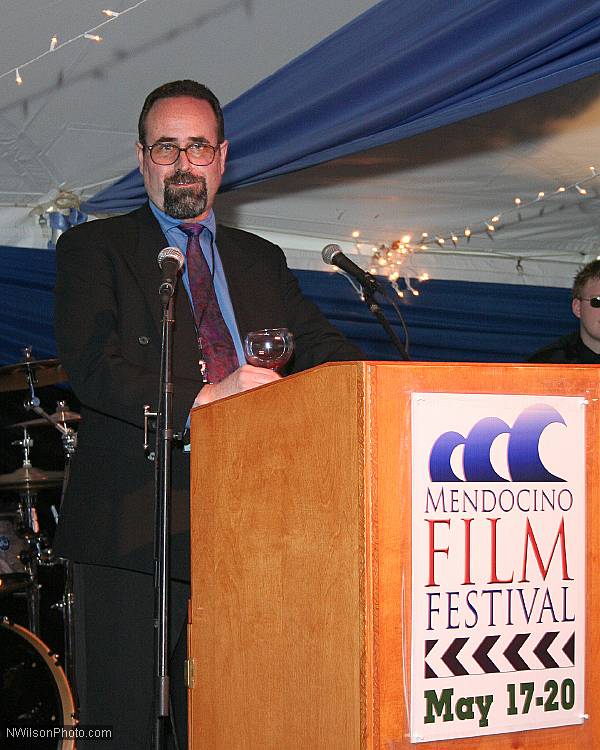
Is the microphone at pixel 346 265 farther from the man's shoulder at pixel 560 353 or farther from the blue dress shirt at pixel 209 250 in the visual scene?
the man's shoulder at pixel 560 353

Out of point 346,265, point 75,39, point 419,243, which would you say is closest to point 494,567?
point 346,265

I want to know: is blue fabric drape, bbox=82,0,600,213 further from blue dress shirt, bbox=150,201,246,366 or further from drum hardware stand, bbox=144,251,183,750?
drum hardware stand, bbox=144,251,183,750

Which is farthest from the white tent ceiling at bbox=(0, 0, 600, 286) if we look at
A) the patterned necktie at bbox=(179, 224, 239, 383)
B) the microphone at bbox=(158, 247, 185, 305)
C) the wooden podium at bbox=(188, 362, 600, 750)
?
the wooden podium at bbox=(188, 362, 600, 750)

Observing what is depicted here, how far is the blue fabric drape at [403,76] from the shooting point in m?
2.35

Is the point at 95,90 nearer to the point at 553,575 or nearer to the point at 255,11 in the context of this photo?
the point at 255,11

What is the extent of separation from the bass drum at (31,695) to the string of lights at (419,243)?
258 cm

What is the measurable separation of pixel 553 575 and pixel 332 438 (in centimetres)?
32

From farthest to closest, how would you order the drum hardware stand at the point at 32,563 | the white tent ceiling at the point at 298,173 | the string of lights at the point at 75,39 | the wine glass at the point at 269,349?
the drum hardware stand at the point at 32,563, the white tent ceiling at the point at 298,173, the string of lights at the point at 75,39, the wine glass at the point at 269,349

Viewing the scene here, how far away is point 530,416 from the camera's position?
1234 millimetres

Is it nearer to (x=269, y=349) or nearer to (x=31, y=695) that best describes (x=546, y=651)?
(x=269, y=349)

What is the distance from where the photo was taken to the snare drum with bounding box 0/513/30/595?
369 cm

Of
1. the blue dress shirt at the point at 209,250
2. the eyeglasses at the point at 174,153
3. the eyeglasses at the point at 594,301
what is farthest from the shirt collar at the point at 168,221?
the eyeglasses at the point at 594,301

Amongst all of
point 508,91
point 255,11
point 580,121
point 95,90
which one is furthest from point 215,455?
point 580,121

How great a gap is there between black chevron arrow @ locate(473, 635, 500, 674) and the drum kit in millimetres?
2556
